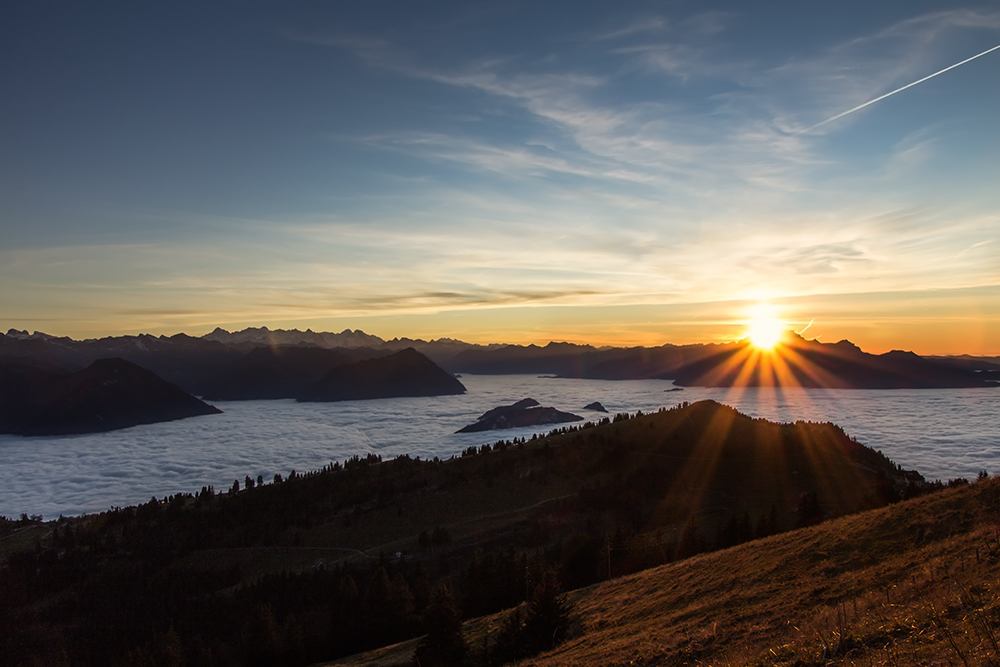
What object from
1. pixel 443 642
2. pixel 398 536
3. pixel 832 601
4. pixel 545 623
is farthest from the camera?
pixel 398 536

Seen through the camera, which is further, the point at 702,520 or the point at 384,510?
the point at 384,510

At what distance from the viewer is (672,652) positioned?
20.1 metres

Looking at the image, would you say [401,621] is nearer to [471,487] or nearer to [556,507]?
[556,507]

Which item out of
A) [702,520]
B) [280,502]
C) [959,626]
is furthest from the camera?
[280,502]

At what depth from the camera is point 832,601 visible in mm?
21281

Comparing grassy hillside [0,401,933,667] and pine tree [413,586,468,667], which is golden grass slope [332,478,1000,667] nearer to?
pine tree [413,586,468,667]

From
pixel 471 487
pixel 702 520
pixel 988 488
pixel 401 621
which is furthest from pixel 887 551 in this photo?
pixel 471 487

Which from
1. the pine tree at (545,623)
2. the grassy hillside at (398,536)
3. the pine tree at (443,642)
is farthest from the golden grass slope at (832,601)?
the grassy hillside at (398,536)

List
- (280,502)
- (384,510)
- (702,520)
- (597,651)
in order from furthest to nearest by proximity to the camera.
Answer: (280,502) → (384,510) → (702,520) → (597,651)

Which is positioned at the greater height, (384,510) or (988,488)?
(988,488)

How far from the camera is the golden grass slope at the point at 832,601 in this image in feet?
46.8

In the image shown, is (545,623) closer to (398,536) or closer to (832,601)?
(832,601)

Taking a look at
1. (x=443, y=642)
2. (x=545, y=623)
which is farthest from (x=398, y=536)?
(x=545, y=623)

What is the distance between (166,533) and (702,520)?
4621 inches
